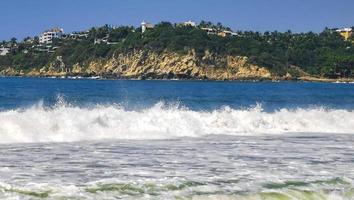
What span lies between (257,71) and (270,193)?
16776 cm

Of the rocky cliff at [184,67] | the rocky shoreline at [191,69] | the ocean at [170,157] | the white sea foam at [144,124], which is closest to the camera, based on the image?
the ocean at [170,157]

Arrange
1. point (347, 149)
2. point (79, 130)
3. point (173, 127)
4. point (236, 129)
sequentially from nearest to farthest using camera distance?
point (347, 149) < point (79, 130) < point (173, 127) < point (236, 129)

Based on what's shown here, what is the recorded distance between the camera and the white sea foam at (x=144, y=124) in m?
19.7

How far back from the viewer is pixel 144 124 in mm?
23078

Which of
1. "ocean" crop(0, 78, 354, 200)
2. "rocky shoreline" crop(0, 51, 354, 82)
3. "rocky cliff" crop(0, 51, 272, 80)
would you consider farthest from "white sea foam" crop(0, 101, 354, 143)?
"rocky cliff" crop(0, 51, 272, 80)

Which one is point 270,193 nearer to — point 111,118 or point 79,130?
point 79,130

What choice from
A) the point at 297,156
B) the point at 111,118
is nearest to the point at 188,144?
the point at 297,156

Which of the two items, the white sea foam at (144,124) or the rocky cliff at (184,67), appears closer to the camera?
the white sea foam at (144,124)

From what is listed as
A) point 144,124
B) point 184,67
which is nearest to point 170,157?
point 144,124

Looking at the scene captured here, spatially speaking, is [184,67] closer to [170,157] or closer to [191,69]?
[191,69]

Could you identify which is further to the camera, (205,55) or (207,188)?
(205,55)

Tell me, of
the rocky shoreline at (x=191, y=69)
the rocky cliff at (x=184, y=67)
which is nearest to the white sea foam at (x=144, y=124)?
the rocky shoreline at (x=191, y=69)

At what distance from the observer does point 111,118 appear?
2316 centimetres

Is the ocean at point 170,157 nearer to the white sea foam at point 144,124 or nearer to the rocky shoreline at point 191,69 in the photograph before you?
the white sea foam at point 144,124
